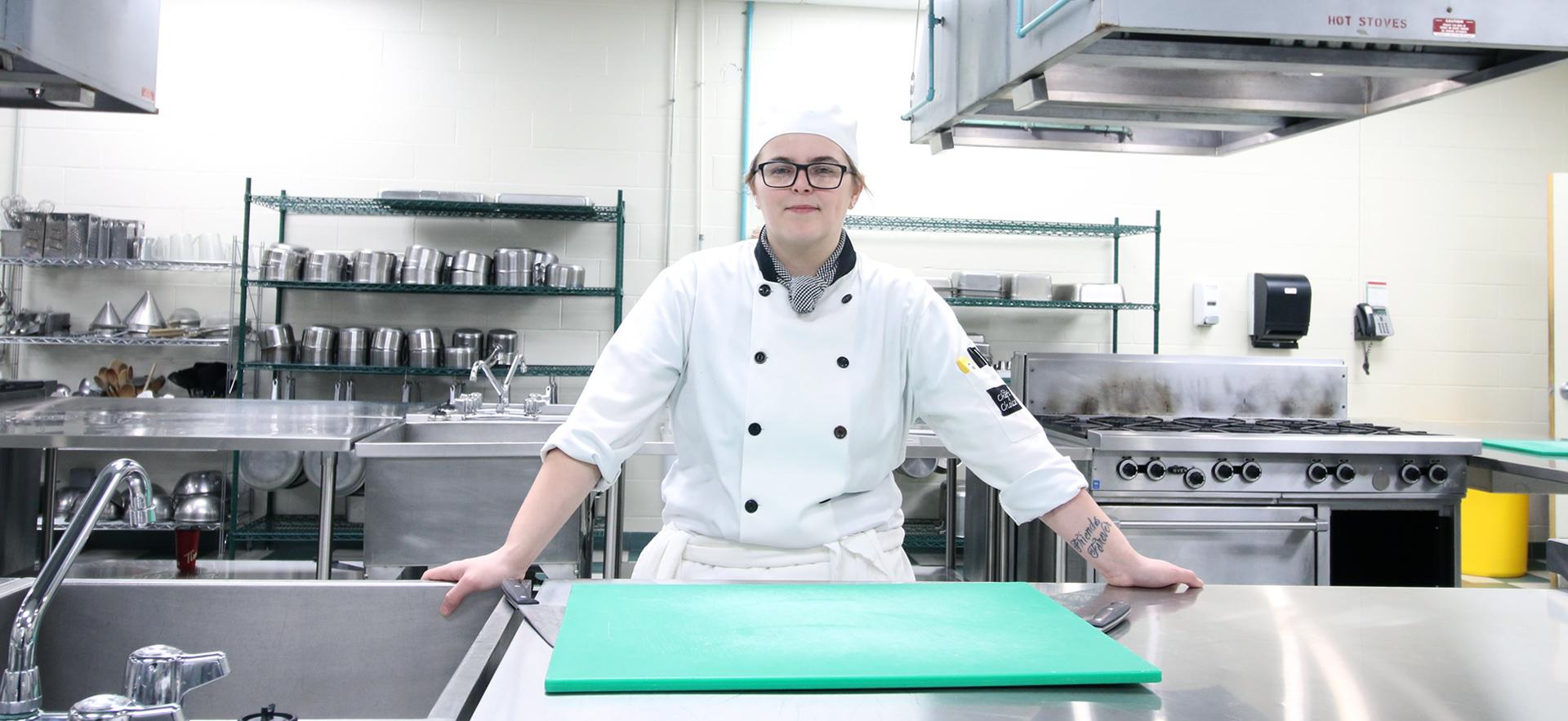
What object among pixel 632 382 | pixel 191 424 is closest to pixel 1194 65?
pixel 632 382

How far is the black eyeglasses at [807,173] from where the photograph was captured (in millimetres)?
1572

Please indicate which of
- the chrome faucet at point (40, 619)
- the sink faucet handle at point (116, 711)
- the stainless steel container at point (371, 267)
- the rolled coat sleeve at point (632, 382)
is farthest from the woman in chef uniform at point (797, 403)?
the stainless steel container at point (371, 267)

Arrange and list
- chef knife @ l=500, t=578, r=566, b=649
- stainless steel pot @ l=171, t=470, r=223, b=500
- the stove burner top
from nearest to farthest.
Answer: chef knife @ l=500, t=578, r=566, b=649, the stove burner top, stainless steel pot @ l=171, t=470, r=223, b=500

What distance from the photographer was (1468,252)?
18.3 feet

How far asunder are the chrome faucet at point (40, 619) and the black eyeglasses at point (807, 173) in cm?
94

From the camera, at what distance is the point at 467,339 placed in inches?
190

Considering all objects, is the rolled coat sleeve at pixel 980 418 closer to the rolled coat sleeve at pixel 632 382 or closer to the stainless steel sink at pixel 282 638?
the rolled coat sleeve at pixel 632 382

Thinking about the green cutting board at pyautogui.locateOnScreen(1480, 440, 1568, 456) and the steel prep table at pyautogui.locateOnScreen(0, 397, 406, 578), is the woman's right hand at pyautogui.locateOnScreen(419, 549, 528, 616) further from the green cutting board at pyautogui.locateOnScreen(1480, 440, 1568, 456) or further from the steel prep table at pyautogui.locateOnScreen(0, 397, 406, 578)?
the green cutting board at pyautogui.locateOnScreen(1480, 440, 1568, 456)

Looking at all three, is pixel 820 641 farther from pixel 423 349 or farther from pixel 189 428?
pixel 423 349

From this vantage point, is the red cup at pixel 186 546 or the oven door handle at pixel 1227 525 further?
the red cup at pixel 186 546

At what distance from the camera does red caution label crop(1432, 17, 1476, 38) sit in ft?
6.13

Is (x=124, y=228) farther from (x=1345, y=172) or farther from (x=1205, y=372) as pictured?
(x=1345, y=172)

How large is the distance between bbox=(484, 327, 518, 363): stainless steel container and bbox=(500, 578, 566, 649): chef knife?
3594mm

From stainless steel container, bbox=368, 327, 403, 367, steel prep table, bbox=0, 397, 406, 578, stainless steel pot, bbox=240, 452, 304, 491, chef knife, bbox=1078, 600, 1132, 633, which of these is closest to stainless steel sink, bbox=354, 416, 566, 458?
steel prep table, bbox=0, 397, 406, 578
